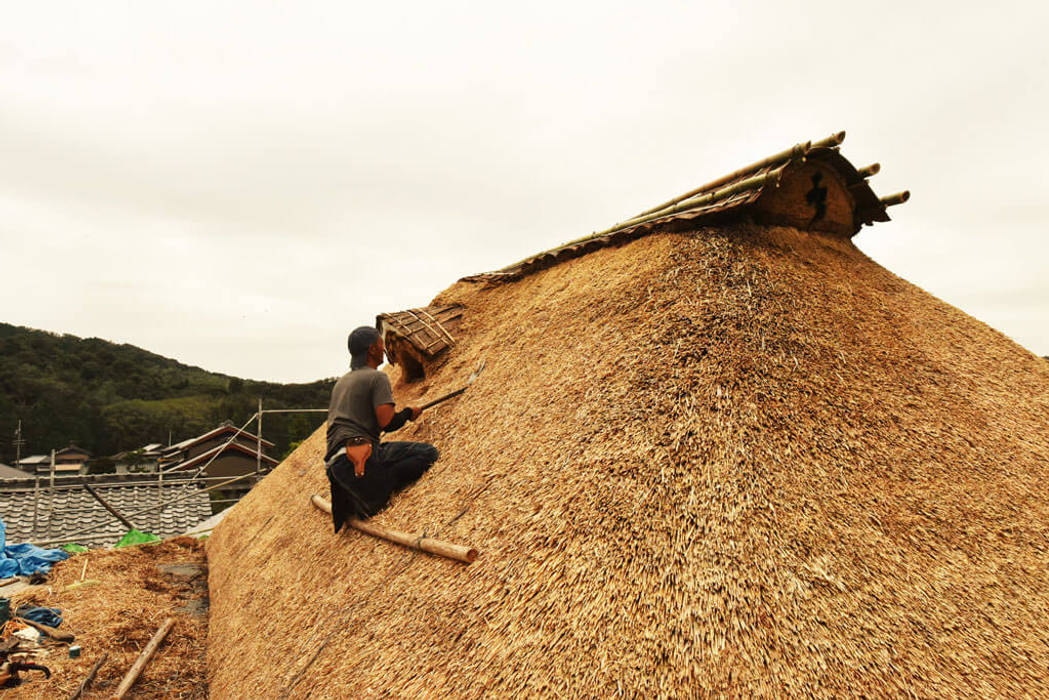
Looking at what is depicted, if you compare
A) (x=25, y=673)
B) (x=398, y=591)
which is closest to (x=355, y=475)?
(x=398, y=591)

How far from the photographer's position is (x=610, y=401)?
3.06 meters

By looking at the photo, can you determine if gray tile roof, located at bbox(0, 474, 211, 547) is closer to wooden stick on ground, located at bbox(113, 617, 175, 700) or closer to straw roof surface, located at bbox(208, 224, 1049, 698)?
wooden stick on ground, located at bbox(113, 617, 175, 700)

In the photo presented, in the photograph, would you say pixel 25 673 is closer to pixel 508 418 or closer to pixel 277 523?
pixel 277 523

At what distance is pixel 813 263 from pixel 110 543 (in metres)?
16.2

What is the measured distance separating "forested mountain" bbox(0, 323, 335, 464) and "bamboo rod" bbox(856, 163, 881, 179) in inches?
1233

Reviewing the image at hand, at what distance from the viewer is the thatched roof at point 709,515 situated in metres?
2.02

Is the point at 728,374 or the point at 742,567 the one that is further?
the point at 728,374

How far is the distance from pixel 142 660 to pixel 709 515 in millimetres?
5199

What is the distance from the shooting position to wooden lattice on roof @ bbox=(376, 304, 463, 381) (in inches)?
231

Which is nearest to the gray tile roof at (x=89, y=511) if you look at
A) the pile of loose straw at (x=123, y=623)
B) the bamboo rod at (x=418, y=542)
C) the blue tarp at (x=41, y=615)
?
the pile of loose straw at (x=123, y=623)

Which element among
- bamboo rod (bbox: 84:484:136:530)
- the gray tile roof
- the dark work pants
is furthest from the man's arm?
the gray tile roof

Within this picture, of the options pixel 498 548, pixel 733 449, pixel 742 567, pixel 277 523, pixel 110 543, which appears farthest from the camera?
pixel 110 543

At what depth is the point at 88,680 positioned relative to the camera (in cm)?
419

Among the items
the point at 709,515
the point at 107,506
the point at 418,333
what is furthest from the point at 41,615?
the point at 709,515
